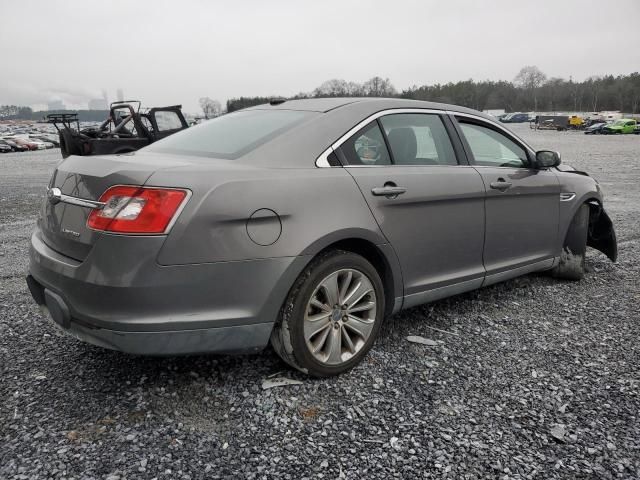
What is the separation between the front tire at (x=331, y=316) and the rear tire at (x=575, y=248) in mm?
2384

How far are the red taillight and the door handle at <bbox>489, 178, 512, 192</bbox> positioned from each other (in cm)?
230

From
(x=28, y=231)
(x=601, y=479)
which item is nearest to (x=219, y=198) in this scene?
(x=601, y=479)

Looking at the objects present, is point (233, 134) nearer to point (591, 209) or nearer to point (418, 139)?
point (418, 139)

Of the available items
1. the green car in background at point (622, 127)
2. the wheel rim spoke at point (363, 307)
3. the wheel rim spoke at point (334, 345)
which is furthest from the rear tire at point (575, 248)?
the green car in background at point (622, 127)

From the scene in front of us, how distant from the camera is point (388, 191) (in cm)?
302

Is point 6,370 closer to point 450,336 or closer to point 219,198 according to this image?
point 219,198

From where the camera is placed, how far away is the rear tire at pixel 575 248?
15.2 feet

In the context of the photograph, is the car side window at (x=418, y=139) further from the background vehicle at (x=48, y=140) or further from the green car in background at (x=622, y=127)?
the green car in background at (x=622, y=127)

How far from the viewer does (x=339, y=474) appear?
7.11 feet

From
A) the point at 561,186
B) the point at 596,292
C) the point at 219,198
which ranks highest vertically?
the point at 219,198

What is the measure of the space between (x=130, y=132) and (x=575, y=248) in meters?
10.0

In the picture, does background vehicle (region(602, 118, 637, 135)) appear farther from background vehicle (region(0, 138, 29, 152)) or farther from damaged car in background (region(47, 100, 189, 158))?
background vehicle (region(0, 138, 29, 152))

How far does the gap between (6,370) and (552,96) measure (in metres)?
132

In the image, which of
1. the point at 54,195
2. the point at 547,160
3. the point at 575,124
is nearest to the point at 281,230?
the point at 54,195
